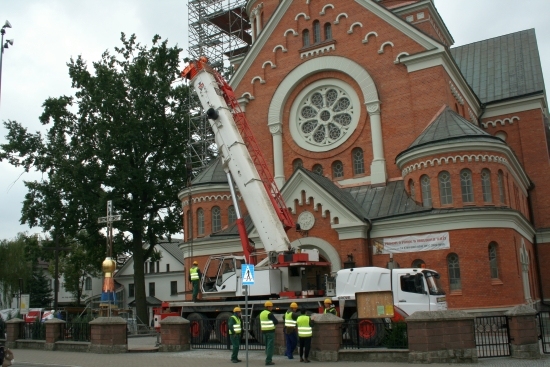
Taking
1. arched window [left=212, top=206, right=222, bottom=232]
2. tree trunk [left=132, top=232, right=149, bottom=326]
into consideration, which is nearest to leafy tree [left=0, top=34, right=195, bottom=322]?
tree trunk [left=132, top=232, right=149, bottom=326]

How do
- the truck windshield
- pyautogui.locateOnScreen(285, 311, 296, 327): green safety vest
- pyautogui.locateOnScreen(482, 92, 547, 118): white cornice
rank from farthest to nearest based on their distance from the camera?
1. pyautogui.locateOnScreen(482, 92, 547, 118): white cornice
2. the truck windshield
3. pyautogui.locateOnScreen(285, 311, 296, 327): green safety vest

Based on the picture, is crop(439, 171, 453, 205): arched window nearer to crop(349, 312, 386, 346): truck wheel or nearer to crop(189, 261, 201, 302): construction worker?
crop(349, 312, 386, 346): truck wheel

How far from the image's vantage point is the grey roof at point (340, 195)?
27172 millimetres

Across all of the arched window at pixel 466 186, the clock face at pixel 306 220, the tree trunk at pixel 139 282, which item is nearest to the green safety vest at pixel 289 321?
the clock face at pixel 306 220

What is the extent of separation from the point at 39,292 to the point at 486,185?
49747 mm

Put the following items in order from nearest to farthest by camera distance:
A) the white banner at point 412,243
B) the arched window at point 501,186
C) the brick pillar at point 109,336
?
1. the brick pillar at point 109,336
2. the white banner at point 412,243
3. the arched window at point 501,186

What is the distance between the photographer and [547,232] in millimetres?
33406

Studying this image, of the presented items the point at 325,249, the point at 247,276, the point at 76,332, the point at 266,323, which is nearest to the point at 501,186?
the point at 325,249

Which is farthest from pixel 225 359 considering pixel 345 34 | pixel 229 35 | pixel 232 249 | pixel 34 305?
pixel 34 305

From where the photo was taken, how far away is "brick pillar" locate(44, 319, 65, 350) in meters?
22.7

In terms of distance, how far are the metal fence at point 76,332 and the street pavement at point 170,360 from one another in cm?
111

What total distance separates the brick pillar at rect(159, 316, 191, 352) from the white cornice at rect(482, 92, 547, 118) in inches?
965

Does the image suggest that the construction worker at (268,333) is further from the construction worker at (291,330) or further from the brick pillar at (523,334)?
the brick pillar at (523,334)

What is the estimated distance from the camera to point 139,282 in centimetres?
3916
